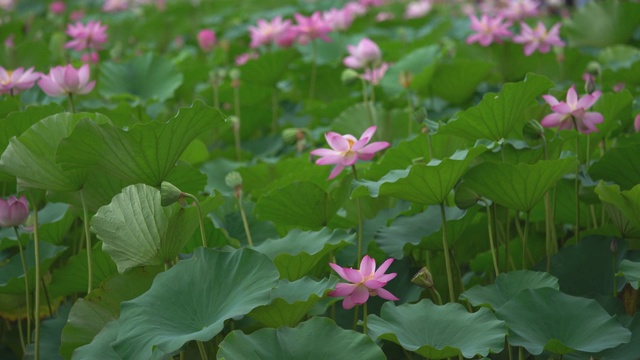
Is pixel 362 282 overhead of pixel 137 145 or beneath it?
beneath

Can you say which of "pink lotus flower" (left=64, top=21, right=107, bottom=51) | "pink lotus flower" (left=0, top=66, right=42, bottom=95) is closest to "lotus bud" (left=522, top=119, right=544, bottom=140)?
"pink lotus flower" (left=0, top=66, right=42, bottom=95)

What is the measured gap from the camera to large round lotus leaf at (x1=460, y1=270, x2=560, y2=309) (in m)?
1.05

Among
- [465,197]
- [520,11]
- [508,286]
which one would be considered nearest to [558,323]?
[508,286]

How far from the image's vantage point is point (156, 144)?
3.46 ft

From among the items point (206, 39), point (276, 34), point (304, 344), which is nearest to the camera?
point (304, 344)

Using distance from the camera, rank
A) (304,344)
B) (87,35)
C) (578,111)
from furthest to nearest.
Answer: (87,35), (578,111), (304,344)

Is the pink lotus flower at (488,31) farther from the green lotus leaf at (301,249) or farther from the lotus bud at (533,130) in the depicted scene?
the green lotus leaf at (301,249)

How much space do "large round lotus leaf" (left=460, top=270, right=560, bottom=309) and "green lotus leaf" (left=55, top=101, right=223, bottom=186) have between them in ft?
1.31

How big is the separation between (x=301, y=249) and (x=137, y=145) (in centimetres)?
25

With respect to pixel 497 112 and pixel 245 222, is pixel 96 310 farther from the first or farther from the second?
pixel 497 112

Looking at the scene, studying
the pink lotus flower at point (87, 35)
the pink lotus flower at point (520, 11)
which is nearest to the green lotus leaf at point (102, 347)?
the pink lotus flower at point (87, 35)

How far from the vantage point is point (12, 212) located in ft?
3.81

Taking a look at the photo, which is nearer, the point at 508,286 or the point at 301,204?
the point at 508,286

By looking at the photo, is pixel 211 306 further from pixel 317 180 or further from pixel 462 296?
pixel 317 180
